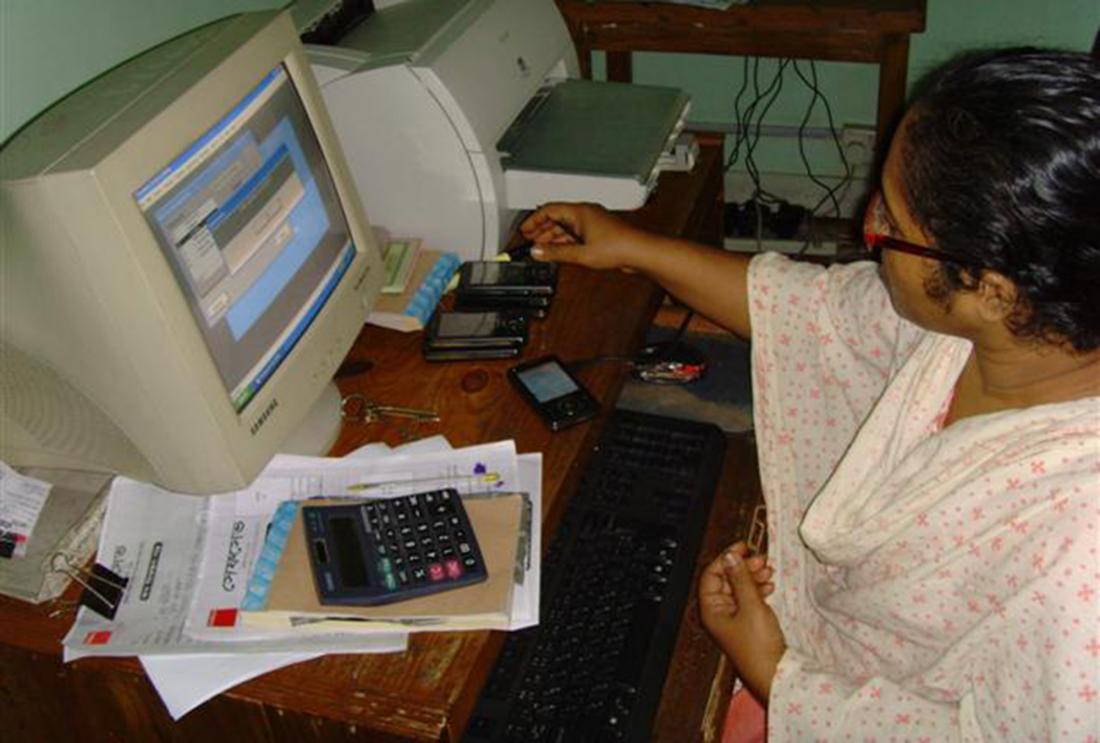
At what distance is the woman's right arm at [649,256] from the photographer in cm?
132

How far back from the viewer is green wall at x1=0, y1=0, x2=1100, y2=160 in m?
1.23

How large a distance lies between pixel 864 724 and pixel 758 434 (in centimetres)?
41

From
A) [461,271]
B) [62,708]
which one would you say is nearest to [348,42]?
[461,271]

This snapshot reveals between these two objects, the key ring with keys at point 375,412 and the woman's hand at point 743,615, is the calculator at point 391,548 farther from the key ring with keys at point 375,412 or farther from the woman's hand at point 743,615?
the woman's hand at point 743,615

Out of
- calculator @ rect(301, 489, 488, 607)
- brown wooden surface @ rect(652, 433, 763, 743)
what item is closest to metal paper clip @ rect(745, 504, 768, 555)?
brown wooden surface @ rect(652, 433, 763, 743)

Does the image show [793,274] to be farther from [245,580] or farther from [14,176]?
[14,176]

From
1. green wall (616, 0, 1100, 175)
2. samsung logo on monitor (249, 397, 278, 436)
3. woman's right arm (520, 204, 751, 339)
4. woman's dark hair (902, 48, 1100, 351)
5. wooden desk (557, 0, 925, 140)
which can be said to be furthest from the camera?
green wall (616, 0, 1100, 175)

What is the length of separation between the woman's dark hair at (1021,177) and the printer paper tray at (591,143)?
60cm

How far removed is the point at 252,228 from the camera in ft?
3.34

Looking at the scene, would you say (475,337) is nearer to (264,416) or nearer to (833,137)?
(264,416)

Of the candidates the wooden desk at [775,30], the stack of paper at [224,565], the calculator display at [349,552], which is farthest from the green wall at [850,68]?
the calculator display at [349,552]

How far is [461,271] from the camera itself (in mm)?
1399

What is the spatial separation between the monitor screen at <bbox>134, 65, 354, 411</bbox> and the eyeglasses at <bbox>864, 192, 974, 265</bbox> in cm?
55

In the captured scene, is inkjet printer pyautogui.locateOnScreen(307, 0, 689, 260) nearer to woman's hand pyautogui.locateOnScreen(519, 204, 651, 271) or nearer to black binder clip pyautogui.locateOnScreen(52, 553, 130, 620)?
woman's hand pyautogui.locateOnScreen(519, 204, 651, 271)
